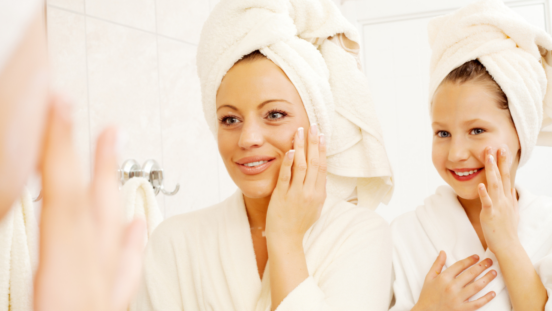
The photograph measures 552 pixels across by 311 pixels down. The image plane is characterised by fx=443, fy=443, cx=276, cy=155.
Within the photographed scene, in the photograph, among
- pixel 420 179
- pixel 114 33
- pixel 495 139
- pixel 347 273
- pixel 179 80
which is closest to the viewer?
pixel 347 273

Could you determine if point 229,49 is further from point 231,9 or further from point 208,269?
point 208,269

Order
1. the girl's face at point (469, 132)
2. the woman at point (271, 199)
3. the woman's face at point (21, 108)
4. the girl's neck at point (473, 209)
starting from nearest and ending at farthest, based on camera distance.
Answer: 1. the woman's face at point (21, 108)
2. the woman at point (271, 199)
3. the girl's face at point (469, 132)
4. the girl's neck at point (473, 209)

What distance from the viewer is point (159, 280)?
3.08 feet

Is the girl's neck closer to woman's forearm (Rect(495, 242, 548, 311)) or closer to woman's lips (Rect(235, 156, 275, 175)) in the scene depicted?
woman's forearm (Rect(495, 242, 548, 311))

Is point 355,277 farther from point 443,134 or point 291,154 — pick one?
point 443,134

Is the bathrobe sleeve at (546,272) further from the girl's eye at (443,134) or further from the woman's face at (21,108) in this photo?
the woman's face at (21,108)

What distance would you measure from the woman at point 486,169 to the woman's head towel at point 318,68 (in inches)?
6.0

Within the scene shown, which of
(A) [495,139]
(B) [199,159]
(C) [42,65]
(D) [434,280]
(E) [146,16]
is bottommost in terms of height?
(D) [434,280]

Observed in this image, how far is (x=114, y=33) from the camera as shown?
1128 mm

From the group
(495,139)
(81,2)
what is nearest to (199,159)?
(81,2)

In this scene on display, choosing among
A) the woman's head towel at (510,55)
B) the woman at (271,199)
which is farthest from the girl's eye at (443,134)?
the woman at (271,199)

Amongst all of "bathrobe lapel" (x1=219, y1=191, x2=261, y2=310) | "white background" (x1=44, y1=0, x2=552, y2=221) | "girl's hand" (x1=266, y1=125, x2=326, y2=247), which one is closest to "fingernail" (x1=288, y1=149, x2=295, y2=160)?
"girl's hand" (x1=266, y1=125, x2=326, y2=247)

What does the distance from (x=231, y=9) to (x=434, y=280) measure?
0.71m

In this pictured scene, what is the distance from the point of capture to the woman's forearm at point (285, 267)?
80 cm
